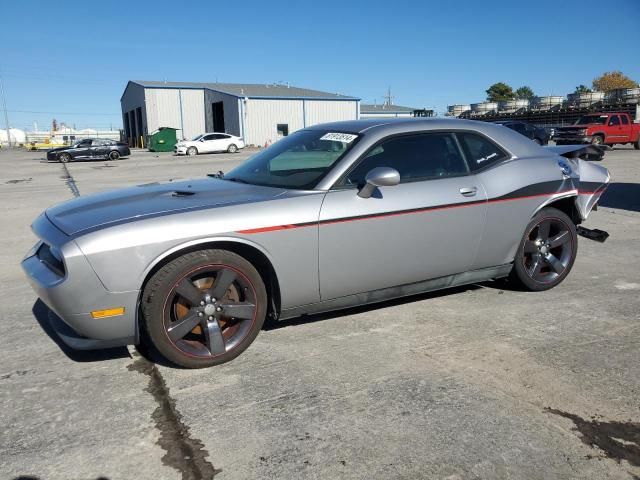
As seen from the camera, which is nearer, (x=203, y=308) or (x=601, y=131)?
(x=203, y=308)

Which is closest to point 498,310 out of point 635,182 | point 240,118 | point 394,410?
point 394,410

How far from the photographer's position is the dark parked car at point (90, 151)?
30.3m

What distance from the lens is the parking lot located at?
2.37 m

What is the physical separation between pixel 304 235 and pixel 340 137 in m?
0.98

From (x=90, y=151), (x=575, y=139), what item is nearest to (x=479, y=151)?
(x=575, y=139)

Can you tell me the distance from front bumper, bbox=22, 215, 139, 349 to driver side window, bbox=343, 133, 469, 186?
1659mm

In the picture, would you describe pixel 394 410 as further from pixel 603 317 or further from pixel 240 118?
pixel 240 118

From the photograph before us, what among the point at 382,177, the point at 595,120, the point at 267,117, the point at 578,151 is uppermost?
the point at 267,117

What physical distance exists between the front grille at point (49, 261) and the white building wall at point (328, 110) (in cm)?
4377

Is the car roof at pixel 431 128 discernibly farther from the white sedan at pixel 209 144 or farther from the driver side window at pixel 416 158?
the white sedan at pixel 209 144

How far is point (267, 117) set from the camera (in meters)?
45.4

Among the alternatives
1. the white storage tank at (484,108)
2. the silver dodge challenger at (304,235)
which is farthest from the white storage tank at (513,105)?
the silver dodge challenger at (304,235)

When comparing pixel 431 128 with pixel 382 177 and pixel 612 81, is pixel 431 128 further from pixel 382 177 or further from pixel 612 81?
pixel 612 81

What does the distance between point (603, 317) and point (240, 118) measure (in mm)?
42039
